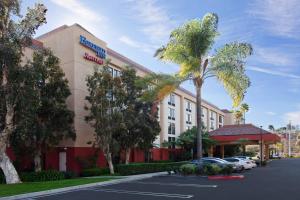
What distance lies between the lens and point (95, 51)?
39344mm

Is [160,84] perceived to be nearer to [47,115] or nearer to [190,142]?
[47,115]

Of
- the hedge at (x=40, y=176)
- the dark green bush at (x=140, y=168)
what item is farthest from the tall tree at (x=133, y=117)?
the hedge at (x=40, y=176)

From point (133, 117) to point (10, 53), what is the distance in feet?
49.0

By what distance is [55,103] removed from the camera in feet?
103

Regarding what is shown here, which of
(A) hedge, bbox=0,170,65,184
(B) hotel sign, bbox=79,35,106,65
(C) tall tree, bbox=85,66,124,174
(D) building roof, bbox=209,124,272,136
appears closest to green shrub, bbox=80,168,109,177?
(C) tall tree, bbox=85,66,124,174

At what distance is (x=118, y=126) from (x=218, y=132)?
1245 inches

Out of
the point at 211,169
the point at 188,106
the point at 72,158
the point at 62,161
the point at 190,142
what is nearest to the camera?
the point at 211,169

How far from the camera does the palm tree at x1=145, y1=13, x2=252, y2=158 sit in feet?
106

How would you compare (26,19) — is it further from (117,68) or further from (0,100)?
(117,68)

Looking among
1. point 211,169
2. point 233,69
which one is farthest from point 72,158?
point 233,69

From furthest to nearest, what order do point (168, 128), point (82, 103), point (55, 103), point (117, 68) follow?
point (168, 128), point (117, 68), point (82, 103), point (55, 103)

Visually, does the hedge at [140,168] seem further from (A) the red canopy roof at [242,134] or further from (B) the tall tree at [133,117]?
(A) the red canopy roof at [242,134]

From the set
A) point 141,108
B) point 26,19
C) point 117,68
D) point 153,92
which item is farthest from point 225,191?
point 117,68

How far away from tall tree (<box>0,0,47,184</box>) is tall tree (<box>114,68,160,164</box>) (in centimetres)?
1133
